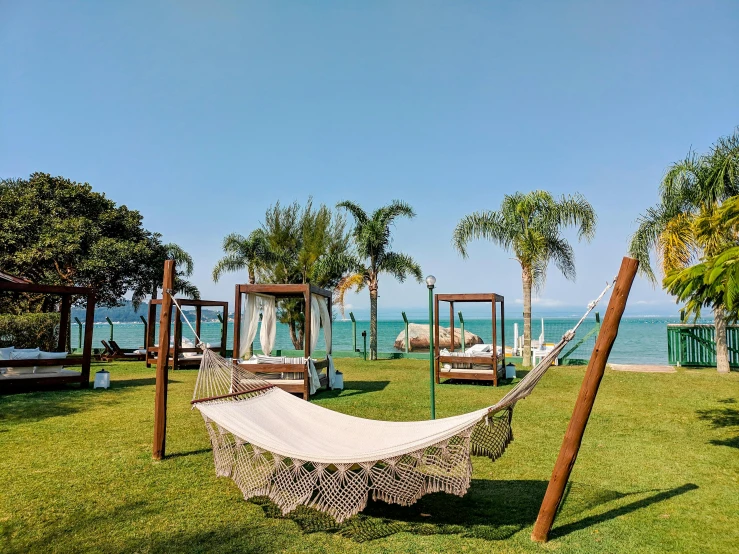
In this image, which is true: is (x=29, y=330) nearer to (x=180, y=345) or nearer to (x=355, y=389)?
(x=180, y=345)

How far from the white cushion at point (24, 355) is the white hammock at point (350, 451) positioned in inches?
251

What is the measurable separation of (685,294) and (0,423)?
7.43m

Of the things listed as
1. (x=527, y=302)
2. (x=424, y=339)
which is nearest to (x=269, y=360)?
(x=527, y=302)

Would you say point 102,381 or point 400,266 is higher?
point 400,266

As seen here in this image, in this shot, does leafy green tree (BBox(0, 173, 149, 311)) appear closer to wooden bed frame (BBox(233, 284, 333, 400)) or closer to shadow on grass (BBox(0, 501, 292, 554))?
wooden bed frame (BBox(233, 284, 333, 400))

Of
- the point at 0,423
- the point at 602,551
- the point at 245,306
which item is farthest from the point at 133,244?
the point at 602,551

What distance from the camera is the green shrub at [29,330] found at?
40.0 ft

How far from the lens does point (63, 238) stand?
557 inches

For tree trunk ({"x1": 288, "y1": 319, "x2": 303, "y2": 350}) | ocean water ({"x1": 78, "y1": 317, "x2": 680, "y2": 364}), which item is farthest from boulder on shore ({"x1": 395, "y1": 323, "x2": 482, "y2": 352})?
tree trunk ({"x1": 288, "y1": 319, "x2": 303, "y2": 350})

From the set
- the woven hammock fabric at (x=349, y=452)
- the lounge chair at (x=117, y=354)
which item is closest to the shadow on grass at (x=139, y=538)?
the woven hammock fabric at (x=349, y=452)

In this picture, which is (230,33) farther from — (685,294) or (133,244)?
(133,244)

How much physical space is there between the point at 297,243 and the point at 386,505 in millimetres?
13661

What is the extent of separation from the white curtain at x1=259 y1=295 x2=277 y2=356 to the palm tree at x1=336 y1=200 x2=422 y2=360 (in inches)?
208

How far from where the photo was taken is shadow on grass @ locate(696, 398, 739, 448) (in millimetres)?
5059
